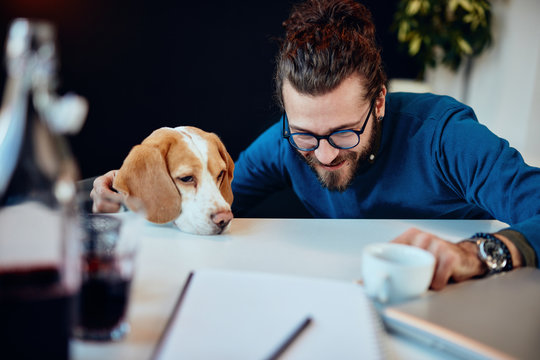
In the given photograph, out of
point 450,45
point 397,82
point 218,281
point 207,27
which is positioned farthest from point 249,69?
point 218,281

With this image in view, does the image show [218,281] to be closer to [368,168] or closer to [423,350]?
[423,350]

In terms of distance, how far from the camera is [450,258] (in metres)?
0.78

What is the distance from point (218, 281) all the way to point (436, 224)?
2.48 ft

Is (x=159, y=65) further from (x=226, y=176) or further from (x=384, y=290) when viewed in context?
(x=384, y=290)

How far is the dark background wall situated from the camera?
8.68 feet

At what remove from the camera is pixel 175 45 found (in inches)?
119

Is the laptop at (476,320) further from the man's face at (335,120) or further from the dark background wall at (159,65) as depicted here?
the dark background wall at (159,65)

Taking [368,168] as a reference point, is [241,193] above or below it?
below

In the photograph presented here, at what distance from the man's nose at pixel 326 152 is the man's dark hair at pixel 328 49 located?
0.16 metres

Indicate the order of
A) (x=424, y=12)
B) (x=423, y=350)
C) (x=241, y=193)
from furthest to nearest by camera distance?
(x=424, y=12)
(x=241, y=193)
(x=423, y=350)

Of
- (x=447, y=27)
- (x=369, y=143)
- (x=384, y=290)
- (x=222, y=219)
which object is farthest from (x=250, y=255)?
(x=447, y=27)

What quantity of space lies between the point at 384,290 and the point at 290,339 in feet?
0.70

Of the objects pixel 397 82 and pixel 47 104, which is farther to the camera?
pixel 397 82

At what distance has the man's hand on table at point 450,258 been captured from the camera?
776mm
